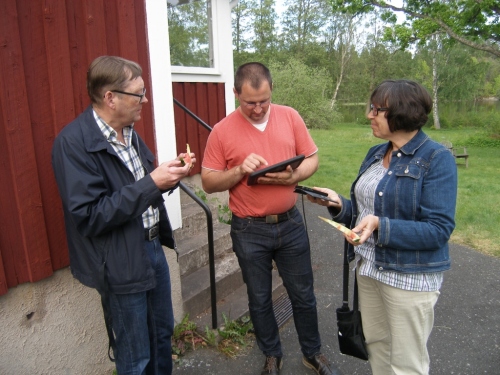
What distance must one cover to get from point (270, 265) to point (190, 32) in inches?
142

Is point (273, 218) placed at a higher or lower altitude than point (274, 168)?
lower

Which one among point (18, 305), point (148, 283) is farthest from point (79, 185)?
point (18, 305)

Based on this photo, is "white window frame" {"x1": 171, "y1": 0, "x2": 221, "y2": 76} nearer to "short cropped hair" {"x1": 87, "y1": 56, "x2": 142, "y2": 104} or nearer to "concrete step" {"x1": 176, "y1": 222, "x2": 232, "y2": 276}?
"concrete step" {"x1": 176, "y1": 222, "x2": 232, "y2": 276}

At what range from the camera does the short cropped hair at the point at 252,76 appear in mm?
2312

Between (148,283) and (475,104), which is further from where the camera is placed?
(475,104)

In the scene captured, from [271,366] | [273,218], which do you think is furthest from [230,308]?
[273,218]

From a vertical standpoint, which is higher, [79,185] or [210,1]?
[210,1]

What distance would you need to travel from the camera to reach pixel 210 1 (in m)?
5.00

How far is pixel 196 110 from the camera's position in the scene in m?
4.86

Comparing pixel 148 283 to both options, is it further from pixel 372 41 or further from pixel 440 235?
pixel 372 41

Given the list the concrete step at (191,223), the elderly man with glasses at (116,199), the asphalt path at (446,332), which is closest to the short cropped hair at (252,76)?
the elderly man with glasses at (116,199)

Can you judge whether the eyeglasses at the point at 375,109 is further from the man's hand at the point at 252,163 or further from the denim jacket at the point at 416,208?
the man's hand at the point at 252,163

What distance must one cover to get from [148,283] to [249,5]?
39656 millimetres

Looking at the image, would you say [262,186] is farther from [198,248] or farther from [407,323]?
[198,248]
